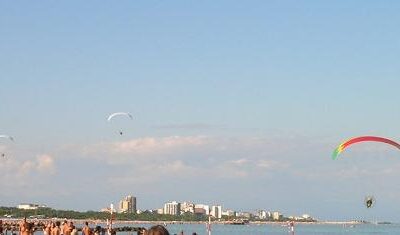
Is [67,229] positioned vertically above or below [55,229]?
below

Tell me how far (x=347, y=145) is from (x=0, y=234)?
730 inches

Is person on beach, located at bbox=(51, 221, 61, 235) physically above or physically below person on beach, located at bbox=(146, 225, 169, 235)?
above

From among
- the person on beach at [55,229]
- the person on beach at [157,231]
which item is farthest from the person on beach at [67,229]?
the person on beach at [157,231]

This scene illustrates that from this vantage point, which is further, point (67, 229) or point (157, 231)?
point (67, 229)

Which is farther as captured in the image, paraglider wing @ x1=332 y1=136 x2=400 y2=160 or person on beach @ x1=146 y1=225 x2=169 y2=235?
paraglider wing @ x1=332 y1=136 x2=400 y2=160

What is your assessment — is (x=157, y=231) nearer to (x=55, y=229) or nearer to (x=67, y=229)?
(x=67, y=229)

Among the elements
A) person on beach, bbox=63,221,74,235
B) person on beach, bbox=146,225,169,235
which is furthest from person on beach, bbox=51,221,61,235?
person on beach, bbox=146,225,169,235

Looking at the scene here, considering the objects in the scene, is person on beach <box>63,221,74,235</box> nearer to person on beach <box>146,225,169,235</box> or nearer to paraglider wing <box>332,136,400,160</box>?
paraglider wing <box>332,136,400,160</box>

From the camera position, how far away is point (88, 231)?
3653cm

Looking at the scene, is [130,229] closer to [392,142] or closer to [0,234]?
[0,234]

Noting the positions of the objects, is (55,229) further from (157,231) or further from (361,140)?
(157,231)

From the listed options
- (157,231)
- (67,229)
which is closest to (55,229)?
(67,229)

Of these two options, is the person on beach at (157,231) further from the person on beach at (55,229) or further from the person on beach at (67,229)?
the person on beach at (55,229)

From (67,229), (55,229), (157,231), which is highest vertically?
(55,229)
